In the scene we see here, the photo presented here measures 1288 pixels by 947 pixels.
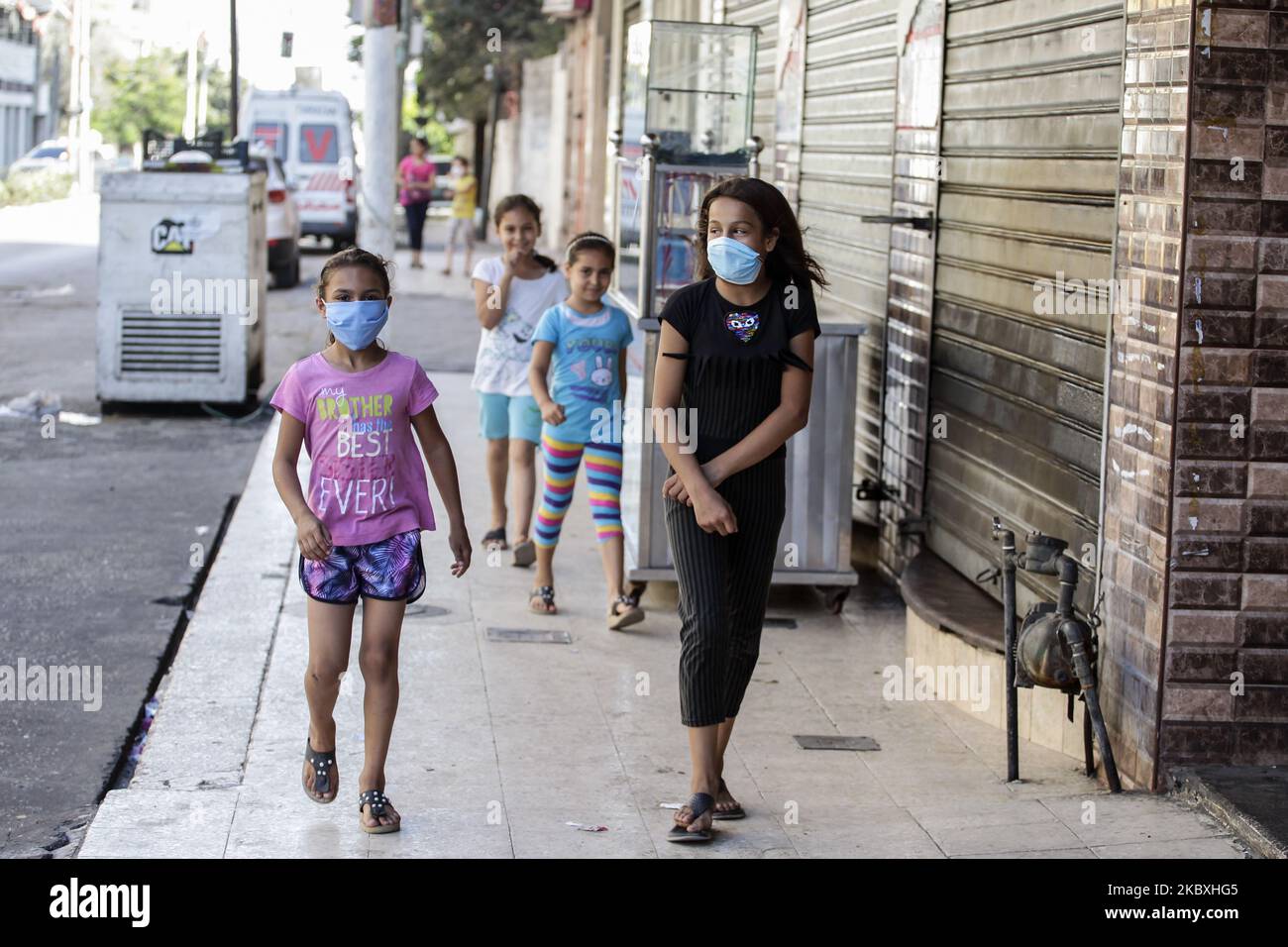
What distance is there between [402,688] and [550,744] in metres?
0.82

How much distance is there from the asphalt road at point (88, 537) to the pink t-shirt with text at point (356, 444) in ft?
4.26

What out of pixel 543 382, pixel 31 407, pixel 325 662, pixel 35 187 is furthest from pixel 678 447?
pixel 35 187

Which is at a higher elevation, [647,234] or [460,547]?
[647,234]

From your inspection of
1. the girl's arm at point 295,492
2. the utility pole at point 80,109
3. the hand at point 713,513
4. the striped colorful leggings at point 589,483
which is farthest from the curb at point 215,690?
the utility pole at point 80,109

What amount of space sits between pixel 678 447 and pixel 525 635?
99.9 inches

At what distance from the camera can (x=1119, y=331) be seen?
17.9ft

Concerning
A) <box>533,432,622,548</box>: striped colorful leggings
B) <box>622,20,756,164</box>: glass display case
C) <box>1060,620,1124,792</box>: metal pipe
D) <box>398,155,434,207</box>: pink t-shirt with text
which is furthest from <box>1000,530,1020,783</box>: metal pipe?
<box>398,155,434,207</box>: pink t-shirt with text

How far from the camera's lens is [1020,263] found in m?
6.60

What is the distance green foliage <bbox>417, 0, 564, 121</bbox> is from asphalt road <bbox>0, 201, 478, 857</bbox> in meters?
19.7

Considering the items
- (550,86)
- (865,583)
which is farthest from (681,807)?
(550,86)

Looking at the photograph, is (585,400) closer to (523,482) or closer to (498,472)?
(523,482)

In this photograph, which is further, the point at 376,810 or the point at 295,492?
the point at 376,810

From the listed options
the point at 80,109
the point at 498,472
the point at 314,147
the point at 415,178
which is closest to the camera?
the point at 498,472
